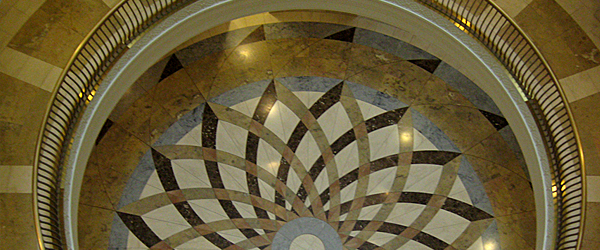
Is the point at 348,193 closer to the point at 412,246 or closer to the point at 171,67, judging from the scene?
the point at 412,246

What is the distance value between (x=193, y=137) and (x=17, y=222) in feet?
19.6

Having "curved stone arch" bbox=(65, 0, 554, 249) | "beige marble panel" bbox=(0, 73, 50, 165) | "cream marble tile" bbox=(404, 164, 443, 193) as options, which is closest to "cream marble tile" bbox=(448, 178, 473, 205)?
"cream marble tile" bbox=(404, 164, 443, 193)

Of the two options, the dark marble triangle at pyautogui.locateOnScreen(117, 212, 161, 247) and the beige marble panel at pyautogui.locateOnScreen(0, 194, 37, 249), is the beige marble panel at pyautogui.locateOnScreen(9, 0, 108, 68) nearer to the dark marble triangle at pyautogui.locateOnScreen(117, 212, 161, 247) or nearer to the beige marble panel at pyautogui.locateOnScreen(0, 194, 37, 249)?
the beige marble panel at pyautogui.locateOnScreen(0, 194, 37, 249)

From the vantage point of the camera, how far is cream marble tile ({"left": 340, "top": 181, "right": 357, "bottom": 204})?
1638 cm


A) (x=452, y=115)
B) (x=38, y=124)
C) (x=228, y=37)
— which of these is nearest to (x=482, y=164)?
(x=452, y=115)

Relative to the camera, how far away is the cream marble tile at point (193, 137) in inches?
610

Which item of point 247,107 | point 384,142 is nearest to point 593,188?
point 384,142

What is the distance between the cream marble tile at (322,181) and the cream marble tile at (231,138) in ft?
9.04

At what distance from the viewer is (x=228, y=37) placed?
46.3ft

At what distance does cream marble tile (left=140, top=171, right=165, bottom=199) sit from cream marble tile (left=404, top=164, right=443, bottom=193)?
856 cm

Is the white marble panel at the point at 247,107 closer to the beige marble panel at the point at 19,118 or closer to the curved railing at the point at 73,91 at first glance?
the curved railing at the point at 73,91

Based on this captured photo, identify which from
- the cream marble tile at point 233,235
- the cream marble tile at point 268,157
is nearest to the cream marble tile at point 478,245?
the cream marble tile at point 268,157

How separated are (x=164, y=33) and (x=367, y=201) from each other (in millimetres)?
9023

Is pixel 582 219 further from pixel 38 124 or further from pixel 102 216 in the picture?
pixel 102 216
